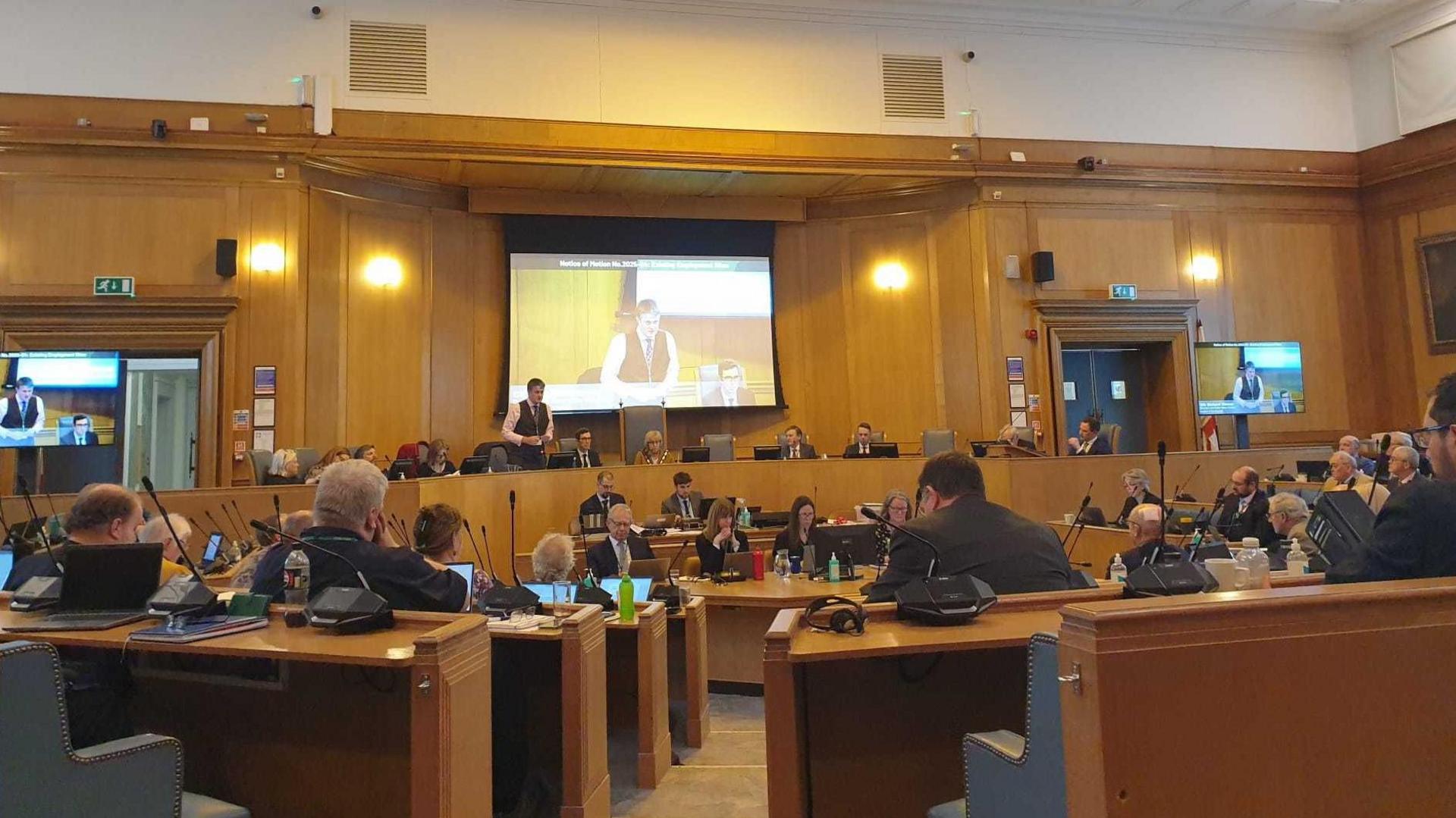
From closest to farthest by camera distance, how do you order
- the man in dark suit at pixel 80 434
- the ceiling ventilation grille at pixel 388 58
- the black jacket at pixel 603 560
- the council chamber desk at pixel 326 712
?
1. the council chamber desk at pixel 326 712
2. the black jacket at pixel 603 560
3. the man in dark suit at pixel 80 434
4. the ceiling ventilation grille at pixel 388 58

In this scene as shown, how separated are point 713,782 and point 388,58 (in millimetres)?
7645

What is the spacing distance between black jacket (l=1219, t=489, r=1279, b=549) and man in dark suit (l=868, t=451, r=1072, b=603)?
11.3 ft

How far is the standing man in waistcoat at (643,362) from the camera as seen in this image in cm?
975

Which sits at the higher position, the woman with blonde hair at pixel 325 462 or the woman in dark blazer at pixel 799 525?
the woman with blonde hair at pixel 325 462

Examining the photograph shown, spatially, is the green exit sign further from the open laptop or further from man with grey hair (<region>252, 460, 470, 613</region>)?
man with grey hair (<region>252, 460, 470, 613</region>)

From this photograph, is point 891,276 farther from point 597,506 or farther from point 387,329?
point 387,329

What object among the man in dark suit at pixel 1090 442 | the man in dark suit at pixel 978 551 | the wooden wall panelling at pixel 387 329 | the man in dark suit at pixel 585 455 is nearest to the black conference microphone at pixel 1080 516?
the man in dark suit at pixel 978 551

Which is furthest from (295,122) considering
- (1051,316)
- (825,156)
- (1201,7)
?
(1201,7)

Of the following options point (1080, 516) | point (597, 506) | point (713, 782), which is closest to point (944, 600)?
point (713, 782)

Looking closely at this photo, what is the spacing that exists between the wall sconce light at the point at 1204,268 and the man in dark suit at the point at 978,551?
9.11 meters

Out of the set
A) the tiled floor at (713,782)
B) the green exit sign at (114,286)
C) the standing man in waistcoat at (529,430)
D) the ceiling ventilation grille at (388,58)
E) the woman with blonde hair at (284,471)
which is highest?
the ceiling ventilation grille at (388,58)

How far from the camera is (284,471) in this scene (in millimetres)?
6922

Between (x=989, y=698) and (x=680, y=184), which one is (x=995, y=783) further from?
(x=680, y=184)

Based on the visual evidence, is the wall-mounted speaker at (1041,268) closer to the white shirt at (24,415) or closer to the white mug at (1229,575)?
the white mug at (1229,575)
